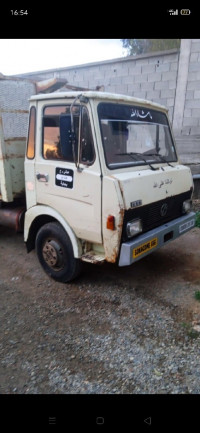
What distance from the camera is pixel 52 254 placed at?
11.4 ft

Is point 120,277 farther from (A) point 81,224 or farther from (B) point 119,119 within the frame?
(B) point 119,119

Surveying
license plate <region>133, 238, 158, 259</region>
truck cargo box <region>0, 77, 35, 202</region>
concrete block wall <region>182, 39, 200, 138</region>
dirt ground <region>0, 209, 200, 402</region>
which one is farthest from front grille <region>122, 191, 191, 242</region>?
concrete block wall <region>182, 39, 200, 138</region>

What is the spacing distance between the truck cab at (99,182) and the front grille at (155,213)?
0.5 inches

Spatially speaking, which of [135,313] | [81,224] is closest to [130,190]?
[81,224]

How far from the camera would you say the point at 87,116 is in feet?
9.12

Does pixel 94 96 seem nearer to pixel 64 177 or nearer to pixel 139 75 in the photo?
pixel 64 177

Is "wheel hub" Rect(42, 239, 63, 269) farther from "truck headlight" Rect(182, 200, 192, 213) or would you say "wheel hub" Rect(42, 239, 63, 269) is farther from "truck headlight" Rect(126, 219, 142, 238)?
"truck headlight" Rect(182, 200, 192, 213)

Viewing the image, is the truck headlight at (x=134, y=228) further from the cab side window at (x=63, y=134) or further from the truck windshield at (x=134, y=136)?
the cab side window at (x=63, y=134)

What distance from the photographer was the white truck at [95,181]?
278 cm

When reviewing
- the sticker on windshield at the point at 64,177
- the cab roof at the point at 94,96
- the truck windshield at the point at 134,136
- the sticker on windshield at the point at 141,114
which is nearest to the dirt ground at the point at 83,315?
the sticker on windshield at the point at 64,177

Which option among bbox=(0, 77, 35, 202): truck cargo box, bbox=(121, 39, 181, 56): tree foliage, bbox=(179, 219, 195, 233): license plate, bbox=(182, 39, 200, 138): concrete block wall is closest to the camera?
bbox=(179, 219, 195, 233): license plate

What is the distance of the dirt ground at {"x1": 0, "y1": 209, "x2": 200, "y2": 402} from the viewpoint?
2.25 metres

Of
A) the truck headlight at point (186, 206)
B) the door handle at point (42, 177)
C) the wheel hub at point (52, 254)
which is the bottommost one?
the wheel hub at point (52, 254)

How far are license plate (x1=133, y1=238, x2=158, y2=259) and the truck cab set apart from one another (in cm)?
1
